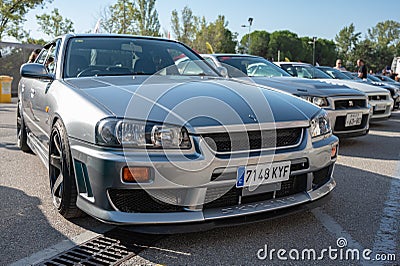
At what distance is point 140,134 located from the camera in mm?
2455

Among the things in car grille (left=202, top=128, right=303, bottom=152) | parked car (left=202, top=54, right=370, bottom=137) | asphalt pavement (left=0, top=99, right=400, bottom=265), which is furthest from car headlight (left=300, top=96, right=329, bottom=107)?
car grille (left=202, top=128, right=303, bottom=152)

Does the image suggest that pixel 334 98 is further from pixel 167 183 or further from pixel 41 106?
pixel 167 183

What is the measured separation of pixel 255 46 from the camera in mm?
82688

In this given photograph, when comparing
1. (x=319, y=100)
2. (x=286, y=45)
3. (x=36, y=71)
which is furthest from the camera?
(x=286, y=45)

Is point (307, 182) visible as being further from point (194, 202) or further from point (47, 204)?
point (47, 204)

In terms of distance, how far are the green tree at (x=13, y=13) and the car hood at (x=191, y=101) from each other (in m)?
25.5

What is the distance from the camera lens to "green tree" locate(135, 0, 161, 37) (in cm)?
3742

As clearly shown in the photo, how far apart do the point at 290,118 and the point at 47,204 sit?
2048 mm

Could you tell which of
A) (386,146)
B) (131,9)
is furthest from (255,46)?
(386,146)

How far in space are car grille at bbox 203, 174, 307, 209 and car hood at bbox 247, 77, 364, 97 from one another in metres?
3.12

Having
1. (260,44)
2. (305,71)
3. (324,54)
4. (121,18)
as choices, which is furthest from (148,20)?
(324,54)

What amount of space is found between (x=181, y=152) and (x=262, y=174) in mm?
534

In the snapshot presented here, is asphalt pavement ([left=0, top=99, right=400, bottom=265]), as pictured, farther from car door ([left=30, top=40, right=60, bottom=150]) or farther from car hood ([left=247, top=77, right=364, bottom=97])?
car hood ([left=247, top=77, right=364, bottom=97])

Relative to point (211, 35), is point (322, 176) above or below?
below
